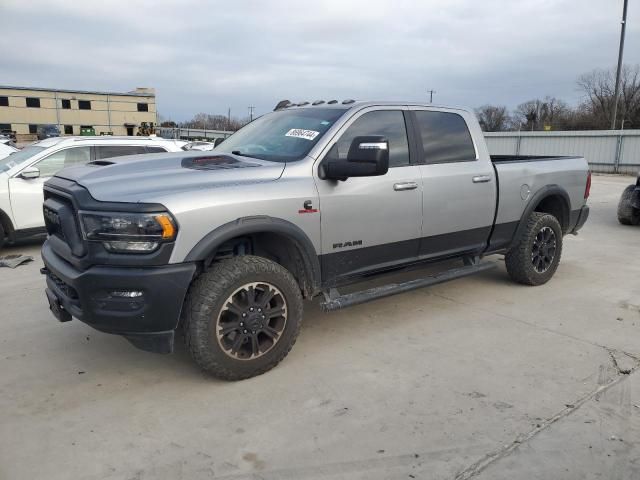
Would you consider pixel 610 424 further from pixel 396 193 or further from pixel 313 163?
pixel 313 163

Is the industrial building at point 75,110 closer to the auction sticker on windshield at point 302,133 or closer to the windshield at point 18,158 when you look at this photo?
the windshield at point 18,158

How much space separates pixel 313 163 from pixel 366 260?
0.91m

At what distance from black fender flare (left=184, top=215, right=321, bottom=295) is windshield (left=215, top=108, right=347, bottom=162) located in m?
0.57

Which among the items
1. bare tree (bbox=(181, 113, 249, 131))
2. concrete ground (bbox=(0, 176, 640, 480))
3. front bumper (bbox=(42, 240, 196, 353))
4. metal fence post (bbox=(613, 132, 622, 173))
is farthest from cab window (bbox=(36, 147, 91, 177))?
bare tree (bbox=(181, 113, 249, 131))

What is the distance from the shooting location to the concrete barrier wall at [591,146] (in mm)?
22734

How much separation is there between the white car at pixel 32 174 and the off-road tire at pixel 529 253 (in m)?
6.14

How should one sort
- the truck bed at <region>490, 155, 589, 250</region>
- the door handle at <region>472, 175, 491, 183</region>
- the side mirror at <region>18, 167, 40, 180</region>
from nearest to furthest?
the door handle at <region>472, 175, 491, 183</region> → the truck bed at <region>490, 155, 589, 250</region> → the side mirror at <region>18, 167, 40, 180</region>

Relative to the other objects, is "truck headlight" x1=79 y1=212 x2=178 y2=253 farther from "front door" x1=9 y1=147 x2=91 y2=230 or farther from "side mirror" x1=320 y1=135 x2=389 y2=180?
"front door" x1=9 y1=147 x2=91 y2=230

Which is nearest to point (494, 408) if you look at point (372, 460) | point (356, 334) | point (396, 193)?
point (372, 460)

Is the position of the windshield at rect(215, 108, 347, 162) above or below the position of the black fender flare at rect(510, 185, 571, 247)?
above

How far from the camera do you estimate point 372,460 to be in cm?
267

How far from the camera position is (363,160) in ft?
11.4

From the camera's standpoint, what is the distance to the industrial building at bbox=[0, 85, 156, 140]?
63.9 m

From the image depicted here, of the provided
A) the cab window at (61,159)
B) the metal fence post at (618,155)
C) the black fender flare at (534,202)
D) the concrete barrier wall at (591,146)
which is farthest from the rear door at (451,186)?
the metal fence post at (618,155)
